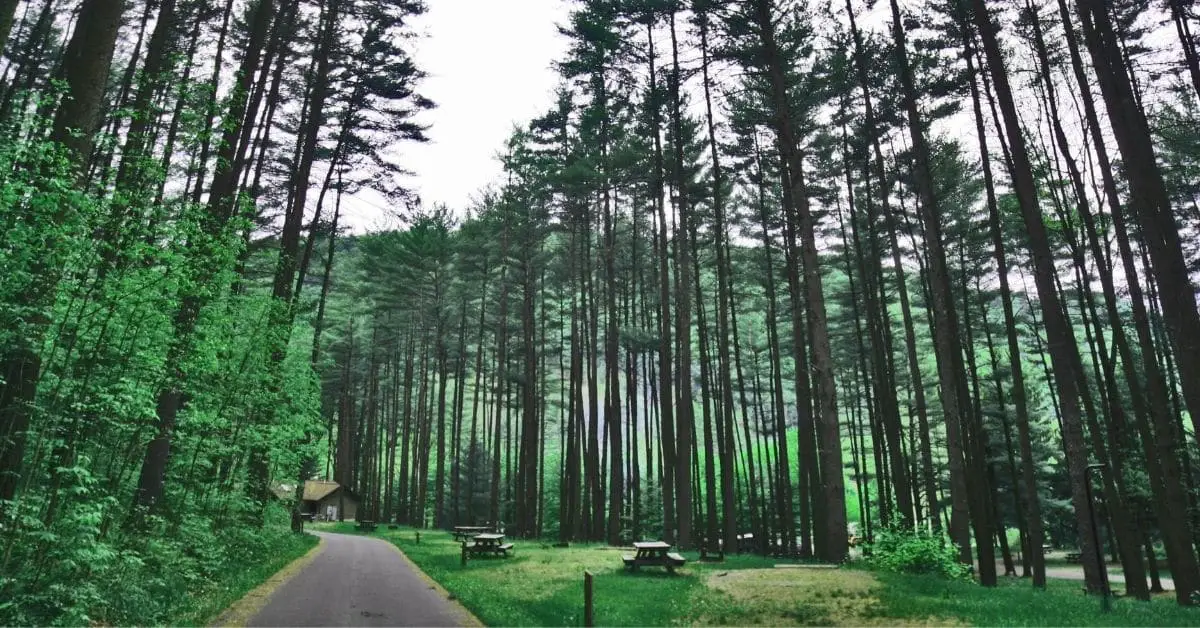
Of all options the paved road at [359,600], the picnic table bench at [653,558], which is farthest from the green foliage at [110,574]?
the picnic table bench at [653,558]

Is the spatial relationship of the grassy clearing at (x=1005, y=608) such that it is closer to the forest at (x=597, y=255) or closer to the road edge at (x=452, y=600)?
the forest at (x=597, y=255)

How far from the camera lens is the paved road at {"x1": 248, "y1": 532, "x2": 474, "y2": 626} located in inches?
351

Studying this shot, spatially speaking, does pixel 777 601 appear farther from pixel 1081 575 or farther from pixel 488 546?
pixel 1081 575

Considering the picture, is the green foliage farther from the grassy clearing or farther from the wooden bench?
the grassy clearing

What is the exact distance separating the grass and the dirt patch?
6965 mm

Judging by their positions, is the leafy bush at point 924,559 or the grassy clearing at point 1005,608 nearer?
the grassy clearing at point 1005,608

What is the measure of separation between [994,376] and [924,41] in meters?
13.9

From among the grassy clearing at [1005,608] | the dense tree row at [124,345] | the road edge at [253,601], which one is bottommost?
the road edge at [253,601]

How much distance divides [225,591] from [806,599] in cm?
959

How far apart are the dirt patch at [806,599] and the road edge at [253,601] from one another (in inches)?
260

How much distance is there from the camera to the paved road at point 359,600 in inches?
351

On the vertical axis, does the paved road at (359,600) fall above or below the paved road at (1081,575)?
above

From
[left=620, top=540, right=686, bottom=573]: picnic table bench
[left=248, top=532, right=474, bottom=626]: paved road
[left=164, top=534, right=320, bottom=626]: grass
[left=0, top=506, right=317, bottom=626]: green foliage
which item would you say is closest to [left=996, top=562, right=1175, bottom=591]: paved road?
[left=620, top=540, right=686, bottom=573]: picnic table bench

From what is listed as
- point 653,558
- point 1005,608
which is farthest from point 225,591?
point 1005,608
